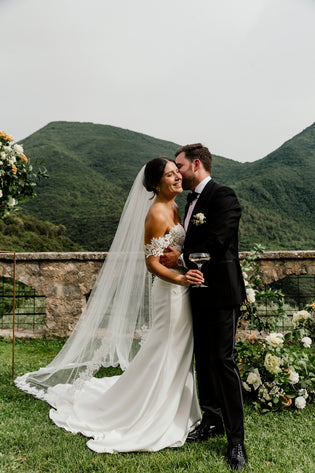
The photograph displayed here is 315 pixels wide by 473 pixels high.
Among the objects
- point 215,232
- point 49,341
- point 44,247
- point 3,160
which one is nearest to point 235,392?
point 215,232

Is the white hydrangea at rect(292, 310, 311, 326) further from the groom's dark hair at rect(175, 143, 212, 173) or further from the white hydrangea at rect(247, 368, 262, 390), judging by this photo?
the groom's dark hair at rect(175, 143, 212, 173)

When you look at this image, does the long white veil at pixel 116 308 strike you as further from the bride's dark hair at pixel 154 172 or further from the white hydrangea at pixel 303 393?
the white hydrangea at pixel 303 393

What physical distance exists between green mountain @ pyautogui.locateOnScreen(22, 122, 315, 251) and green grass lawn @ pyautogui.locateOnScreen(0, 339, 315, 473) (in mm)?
15453

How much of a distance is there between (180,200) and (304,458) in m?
21.2

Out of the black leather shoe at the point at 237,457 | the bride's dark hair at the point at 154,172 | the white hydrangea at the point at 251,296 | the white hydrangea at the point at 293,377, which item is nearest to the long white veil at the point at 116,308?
the bride's dark hair at the point at 154,172

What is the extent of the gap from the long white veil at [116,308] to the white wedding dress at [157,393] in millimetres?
433

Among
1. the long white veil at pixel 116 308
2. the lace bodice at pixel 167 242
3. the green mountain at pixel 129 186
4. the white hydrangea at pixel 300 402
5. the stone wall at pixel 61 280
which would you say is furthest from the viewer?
the green mountain at pixel 129 186

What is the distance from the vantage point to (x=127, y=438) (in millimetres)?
2996

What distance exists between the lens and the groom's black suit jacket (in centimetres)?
281

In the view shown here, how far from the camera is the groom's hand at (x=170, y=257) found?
308 centimetres

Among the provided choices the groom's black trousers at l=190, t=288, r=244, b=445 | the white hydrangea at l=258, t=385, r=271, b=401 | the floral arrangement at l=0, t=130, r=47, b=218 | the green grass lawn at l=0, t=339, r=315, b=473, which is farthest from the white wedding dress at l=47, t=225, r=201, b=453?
the floral arrangement at l=0, t=130, r=47, b=218

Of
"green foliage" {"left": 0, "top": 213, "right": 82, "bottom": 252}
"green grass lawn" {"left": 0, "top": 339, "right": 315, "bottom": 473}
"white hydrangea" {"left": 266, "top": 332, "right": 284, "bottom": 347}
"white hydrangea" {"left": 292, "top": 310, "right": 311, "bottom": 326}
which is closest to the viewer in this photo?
"green grass lawn" {"left": 0, "top": 339, "right": 315, "bottom": 473}

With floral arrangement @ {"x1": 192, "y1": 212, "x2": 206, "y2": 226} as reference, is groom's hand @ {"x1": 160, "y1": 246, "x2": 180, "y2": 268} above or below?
below

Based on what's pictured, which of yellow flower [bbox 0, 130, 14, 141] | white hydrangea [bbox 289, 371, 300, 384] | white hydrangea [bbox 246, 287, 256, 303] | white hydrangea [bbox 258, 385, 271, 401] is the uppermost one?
yellow flower [bbox 0, 130, 14, 141]
